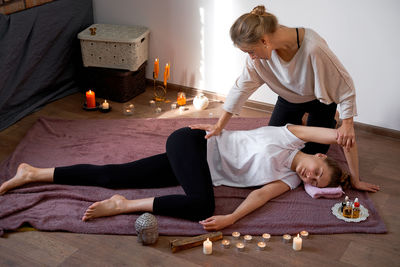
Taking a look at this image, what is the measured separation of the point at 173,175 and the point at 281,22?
135 cm

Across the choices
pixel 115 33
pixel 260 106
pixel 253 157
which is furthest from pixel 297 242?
pixel 115 33

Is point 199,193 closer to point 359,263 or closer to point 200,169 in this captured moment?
point 200,169

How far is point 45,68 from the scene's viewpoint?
327 cm

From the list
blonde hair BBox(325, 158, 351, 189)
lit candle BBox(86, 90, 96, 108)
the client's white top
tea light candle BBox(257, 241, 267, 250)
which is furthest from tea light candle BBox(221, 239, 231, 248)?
lit candle BBox(86, 90, 96, 108)

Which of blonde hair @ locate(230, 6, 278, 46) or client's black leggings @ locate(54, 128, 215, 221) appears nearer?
blonde hair @ locate(230, 6, 278, 46)

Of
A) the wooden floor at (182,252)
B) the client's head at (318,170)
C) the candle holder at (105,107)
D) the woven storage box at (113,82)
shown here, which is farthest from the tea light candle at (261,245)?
the woven storage box at (113,82)

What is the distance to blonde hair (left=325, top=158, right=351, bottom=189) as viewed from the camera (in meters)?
2.18

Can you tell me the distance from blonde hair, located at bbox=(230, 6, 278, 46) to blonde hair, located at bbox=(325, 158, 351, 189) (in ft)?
2.24

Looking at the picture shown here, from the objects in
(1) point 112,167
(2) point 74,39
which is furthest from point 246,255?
(2) point 74,39

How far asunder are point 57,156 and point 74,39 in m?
1.19

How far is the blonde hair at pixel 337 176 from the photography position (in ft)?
7.16

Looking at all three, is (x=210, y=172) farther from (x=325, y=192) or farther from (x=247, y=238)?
(x=325, y=192)

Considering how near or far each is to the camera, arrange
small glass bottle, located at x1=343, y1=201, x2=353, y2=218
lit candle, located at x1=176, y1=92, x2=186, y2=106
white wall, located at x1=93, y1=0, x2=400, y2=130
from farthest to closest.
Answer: lit candle, located at x1=176, y1=92, x2=186, y2=106 → white wall, located at x1=93, y1=0, x2=400, y2=130 → small glass bottle, located at x1=343, y1=201, x2=353, y2=218

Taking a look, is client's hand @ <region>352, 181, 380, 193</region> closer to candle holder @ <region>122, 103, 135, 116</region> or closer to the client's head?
the client's head
